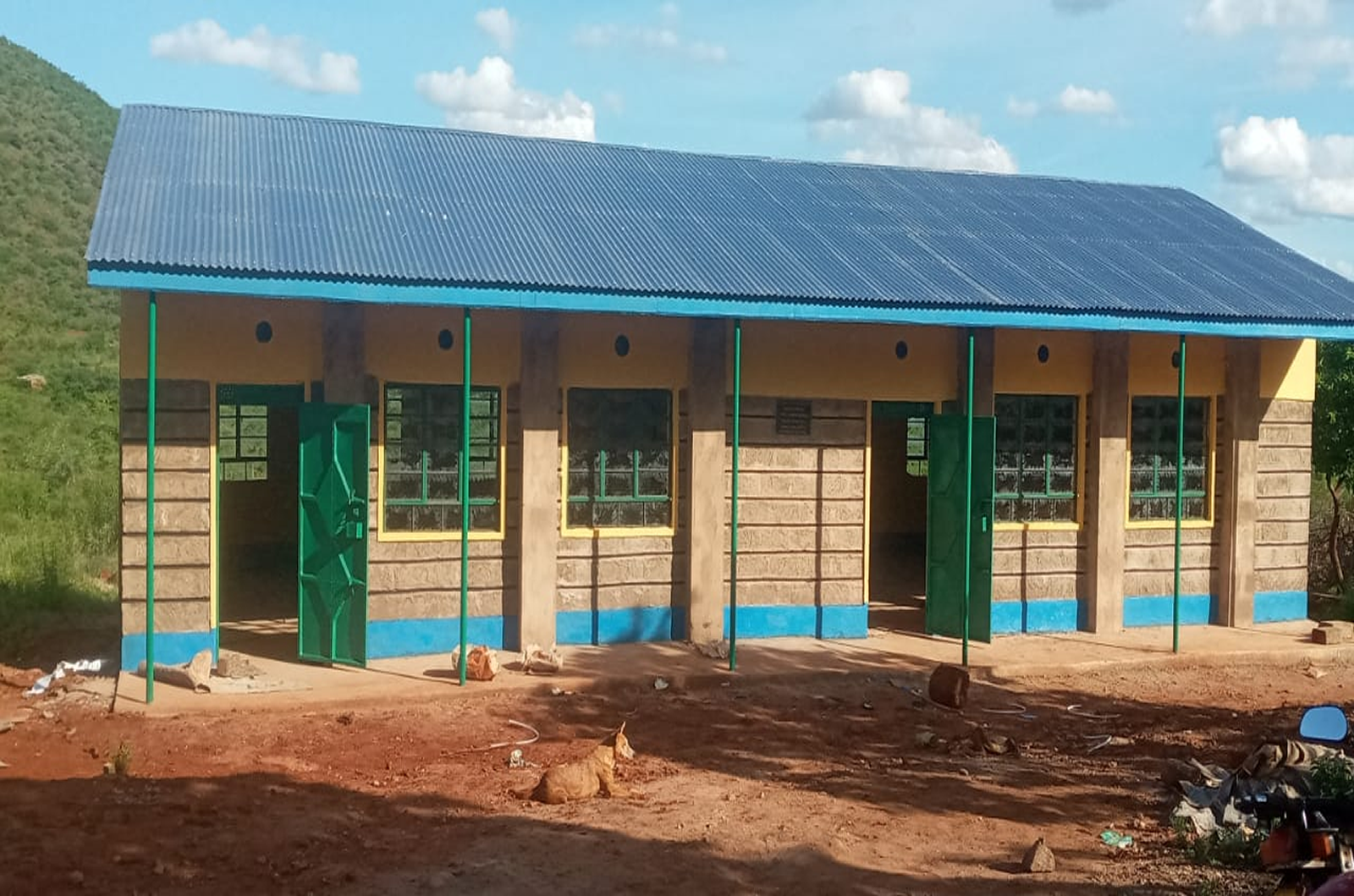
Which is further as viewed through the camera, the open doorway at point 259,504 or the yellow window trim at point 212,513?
the open doorway at point 259,504

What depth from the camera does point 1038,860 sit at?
6590mm

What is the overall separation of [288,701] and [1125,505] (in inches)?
331

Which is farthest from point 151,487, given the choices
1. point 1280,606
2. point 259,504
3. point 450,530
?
point 1280,606

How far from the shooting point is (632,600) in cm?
1210

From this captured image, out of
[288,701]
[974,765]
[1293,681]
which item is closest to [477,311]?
[288,701]

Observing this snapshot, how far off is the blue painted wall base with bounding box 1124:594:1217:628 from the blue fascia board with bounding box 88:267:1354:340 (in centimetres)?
289

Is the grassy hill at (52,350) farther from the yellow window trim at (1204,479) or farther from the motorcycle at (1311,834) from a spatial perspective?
the yellow window trim at (1204,479)

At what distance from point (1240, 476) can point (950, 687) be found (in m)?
5.24

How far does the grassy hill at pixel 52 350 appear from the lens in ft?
54.6

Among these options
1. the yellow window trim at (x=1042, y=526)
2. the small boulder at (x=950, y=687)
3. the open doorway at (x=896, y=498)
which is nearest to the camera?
the small boulder at (x=950, y=687)

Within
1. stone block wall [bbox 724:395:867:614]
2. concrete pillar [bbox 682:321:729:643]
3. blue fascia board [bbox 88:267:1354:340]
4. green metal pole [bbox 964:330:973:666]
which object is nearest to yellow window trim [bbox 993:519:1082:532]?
green metal pole [bbox 964:330:973:666]

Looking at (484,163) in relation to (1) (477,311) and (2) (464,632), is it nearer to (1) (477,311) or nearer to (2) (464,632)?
(1) (477,311)

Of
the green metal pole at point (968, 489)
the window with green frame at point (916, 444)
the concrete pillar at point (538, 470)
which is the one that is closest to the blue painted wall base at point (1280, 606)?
the green metal pole at point (968, 489)

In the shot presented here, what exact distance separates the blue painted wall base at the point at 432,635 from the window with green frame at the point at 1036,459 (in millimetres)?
5061
